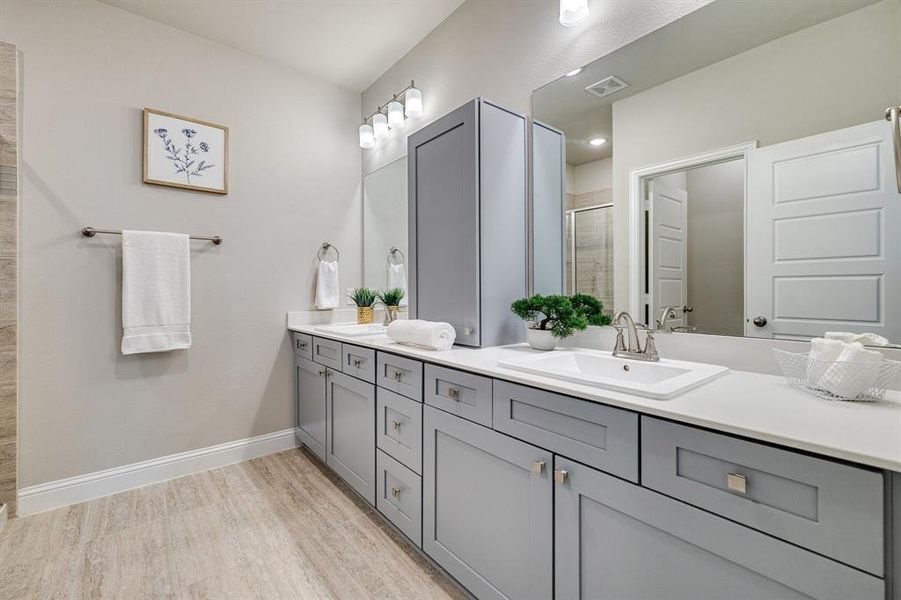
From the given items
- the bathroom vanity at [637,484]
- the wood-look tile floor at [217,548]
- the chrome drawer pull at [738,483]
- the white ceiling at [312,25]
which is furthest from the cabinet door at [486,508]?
the white ceiling at [312,25]

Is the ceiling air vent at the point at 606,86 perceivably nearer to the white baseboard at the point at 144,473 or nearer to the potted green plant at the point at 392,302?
the potted green plant at the point at 392,302

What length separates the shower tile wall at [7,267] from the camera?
74.5 inches

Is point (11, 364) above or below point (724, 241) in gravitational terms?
below

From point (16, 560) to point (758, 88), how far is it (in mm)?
3201

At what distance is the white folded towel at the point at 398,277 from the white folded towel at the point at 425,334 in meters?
0.92

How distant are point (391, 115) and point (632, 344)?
2022 millimetres

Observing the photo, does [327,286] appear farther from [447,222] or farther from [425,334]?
[425,334]

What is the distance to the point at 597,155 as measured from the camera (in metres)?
1.68

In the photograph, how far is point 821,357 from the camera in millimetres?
966

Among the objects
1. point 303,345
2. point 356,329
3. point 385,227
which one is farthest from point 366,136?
point 303,345

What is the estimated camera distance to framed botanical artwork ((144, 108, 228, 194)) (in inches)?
91.0

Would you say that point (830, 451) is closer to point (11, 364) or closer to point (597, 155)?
point (597, 155)

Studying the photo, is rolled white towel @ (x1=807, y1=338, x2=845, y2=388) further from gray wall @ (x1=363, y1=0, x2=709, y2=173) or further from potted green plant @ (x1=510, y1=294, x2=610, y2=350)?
gray wall @ (x1=363, y1=0, x2=709, y2=173)

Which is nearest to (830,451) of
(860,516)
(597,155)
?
(860,516)
